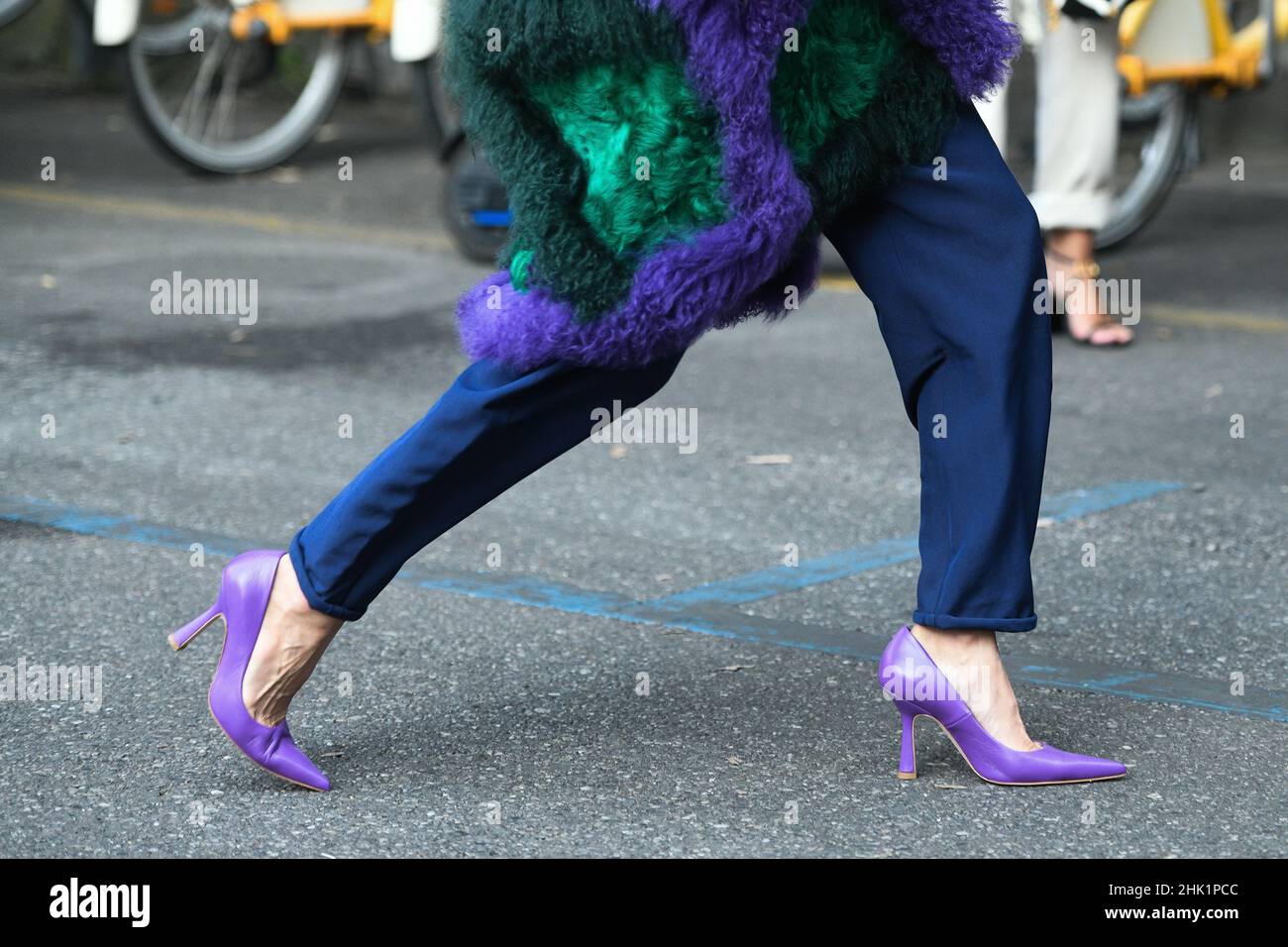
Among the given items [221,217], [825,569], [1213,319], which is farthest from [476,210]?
[825,569]

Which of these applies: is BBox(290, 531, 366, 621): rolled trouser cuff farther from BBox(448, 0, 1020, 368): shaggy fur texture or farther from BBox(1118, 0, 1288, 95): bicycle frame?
BBox(1118, 0, 1288, 95): bicycle frame

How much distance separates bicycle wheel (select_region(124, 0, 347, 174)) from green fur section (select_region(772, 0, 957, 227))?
6.00m

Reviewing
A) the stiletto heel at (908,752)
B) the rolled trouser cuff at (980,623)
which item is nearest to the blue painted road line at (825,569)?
the stiletto heel at (908,752)

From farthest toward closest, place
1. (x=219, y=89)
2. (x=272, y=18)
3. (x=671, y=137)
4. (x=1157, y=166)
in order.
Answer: (x=219, y=89) → (x=272, y=18) → (x=1157, y=166) → (x=671, y=137)

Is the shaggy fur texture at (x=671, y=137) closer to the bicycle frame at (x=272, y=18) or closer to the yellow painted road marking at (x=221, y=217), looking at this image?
the yellow painted road marking at (x=221, y=217)

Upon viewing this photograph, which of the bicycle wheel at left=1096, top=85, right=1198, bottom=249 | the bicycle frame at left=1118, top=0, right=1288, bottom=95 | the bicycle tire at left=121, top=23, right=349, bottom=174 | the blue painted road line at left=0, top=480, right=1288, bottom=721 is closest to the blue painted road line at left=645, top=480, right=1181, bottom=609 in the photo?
the blue painted road line at left=0, top=480, right=1288, bottom=721

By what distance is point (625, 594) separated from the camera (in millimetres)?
3549

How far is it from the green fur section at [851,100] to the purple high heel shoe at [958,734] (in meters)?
0.59

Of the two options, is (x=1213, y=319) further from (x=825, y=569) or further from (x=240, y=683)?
(x=240, y=683)

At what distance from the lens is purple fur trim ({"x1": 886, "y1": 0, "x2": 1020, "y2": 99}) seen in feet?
8.20

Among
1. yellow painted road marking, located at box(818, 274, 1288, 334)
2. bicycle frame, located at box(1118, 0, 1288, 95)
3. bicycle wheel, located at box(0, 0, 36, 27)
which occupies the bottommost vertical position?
yellow painted road marking, located at box(818, 274, 1288, 334)

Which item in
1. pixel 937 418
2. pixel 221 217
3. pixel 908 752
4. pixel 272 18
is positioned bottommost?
pixel 221 217

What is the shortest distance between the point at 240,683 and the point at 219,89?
21.9 ft
